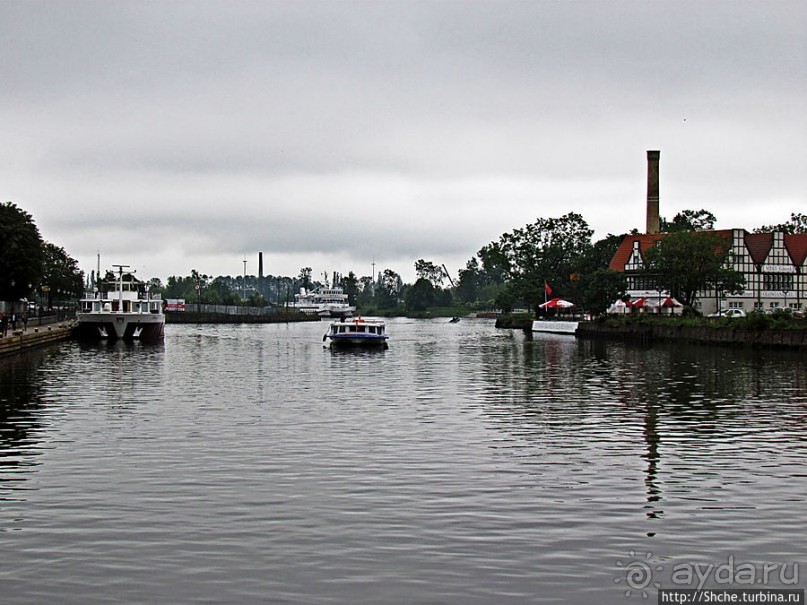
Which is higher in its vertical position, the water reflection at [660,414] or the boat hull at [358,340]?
the boat hull at [358,340]

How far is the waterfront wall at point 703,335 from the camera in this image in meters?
68.7

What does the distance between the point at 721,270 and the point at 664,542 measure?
9469 cm

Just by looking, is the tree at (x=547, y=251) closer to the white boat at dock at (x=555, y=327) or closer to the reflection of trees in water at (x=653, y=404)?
the white boat at dock at (x=555, y=327)

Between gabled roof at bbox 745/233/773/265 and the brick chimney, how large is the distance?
50.0ft

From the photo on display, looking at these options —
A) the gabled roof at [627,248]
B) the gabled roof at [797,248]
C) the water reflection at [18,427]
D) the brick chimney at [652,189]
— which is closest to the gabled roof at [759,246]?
the gabled roof at [797,248]

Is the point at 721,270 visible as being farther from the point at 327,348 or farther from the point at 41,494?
the point at 41,494

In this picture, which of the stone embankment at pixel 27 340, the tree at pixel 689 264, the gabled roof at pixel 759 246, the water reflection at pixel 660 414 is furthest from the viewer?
the gabled roof at pixel 759 246

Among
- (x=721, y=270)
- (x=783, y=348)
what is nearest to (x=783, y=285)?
(x=721, y=270)

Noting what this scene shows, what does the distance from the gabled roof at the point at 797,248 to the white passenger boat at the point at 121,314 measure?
82.2 meters

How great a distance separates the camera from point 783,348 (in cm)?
6856

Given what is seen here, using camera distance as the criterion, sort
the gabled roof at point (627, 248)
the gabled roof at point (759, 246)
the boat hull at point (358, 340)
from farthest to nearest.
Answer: the gabled roof at point (627, 248)
the gabled roof at point (759, 246)
the boat hull at point (358, 340)

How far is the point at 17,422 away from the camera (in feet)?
91.0

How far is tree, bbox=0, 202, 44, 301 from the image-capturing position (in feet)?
285

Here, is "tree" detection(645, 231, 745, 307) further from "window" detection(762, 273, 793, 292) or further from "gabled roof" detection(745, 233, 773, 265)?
"window" detection(762, 273, 793, 292)
